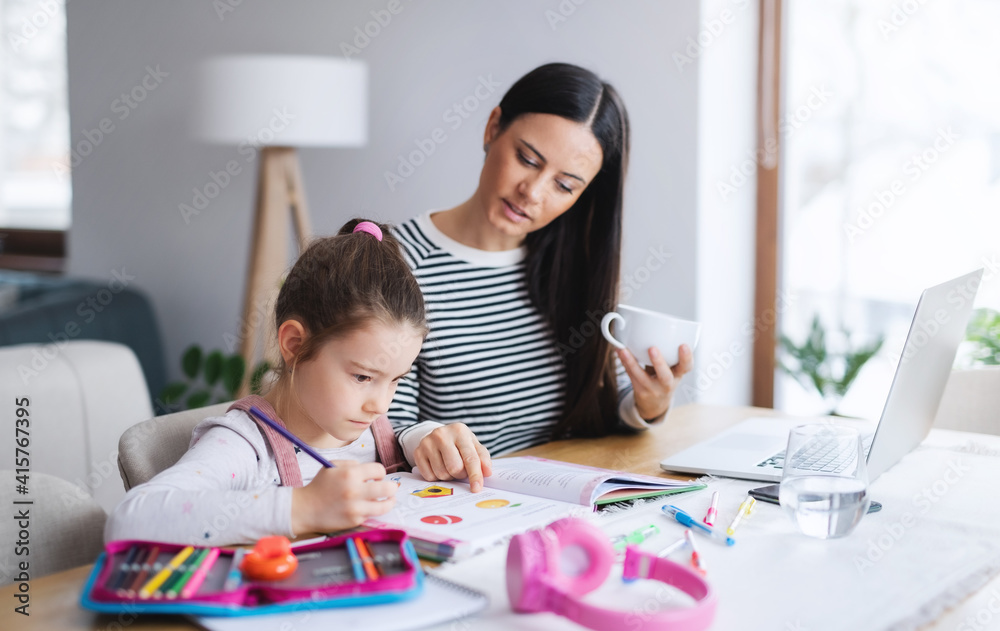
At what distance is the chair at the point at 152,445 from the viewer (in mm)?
1031

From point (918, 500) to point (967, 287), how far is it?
1.04ft

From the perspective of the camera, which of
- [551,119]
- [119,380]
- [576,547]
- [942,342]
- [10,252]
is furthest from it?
[10,252]

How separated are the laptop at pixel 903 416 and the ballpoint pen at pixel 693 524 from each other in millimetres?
134

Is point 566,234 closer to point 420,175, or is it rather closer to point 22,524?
point 22,524

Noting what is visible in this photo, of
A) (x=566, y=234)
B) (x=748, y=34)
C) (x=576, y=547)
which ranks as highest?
(x=748, y=34)

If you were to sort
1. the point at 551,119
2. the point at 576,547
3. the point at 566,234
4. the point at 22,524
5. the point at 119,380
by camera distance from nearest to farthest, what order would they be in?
the point at 576,547 → the point at 22,524 → the point at 551,119 → the point at 566,234 → the point at 119,380

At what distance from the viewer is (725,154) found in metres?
2.59

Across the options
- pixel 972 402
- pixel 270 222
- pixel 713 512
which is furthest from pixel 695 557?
pixel 270 222

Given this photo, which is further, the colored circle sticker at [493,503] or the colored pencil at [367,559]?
the colored circle sticker at [493,503]

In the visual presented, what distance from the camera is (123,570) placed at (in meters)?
0.73

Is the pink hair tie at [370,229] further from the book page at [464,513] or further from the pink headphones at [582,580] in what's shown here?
the pink headphones at [582,580]

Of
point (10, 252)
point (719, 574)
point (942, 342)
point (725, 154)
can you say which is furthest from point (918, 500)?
point (10, 252)

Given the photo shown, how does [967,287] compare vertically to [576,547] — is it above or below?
above

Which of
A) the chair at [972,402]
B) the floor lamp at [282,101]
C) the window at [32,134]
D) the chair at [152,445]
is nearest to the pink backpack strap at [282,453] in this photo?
the chair at [152,445]
